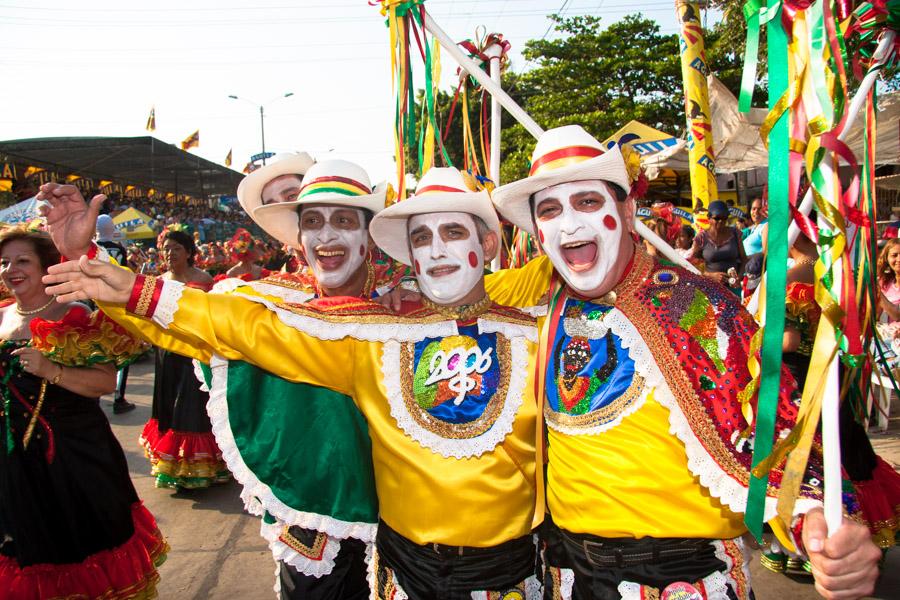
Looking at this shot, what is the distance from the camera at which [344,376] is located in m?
2.13

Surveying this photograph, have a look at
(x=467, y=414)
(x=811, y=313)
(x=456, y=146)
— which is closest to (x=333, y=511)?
(x=467, y=414)

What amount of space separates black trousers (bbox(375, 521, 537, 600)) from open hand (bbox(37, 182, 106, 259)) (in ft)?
4.81

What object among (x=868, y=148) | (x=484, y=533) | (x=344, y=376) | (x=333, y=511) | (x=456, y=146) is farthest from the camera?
(x=456, y=146)

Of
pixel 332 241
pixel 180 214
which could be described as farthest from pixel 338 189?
pixel 180 214

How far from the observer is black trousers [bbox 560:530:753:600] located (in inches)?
65.3

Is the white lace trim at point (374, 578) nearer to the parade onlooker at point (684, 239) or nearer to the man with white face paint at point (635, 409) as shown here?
the man with white face paint at point (635, 409)

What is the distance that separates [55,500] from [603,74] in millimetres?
23948

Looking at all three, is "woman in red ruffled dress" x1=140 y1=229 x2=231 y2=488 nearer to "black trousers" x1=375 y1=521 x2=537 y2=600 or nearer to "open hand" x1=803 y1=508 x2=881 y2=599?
"black trousers" x1=375 y1=521 x2=537 y2=600

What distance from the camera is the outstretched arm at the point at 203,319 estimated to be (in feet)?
5.94

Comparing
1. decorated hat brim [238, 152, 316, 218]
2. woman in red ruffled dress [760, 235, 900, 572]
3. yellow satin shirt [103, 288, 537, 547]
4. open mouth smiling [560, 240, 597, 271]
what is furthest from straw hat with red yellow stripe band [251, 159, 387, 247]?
woman in red ruffled dress [760, 235, 900, 572]

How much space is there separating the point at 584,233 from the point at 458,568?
1.12m

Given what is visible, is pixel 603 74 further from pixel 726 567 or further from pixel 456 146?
pixel 726 567

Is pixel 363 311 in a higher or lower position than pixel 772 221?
lower

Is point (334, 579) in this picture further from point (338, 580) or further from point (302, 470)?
point (302, 470)
